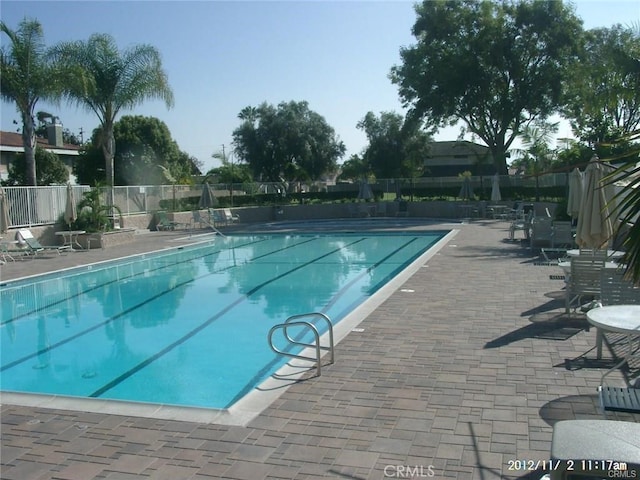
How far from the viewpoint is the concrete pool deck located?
3812 millimetres

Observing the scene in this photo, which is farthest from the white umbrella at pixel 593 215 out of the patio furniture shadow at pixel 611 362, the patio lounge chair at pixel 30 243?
the patio lounge chair at pixel 30 243

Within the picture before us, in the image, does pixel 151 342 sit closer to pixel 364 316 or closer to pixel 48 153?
pixel 364 316

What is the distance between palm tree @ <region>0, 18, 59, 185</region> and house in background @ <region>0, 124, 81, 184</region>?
12.8 metres

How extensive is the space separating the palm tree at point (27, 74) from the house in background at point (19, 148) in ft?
41.9

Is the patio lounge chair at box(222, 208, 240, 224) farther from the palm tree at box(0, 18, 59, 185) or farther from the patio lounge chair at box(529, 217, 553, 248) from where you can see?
the patio lounge chair at box(529, 217, 553, 248)

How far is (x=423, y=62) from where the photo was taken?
32594mm

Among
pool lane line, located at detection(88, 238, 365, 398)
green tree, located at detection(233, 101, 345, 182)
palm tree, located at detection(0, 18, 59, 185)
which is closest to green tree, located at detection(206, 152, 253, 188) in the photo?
green tree, located at detection(233, 101, 345, 182)

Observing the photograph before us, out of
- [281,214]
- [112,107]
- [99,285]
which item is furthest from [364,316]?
[281,214]

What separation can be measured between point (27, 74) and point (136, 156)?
2025 centimetres

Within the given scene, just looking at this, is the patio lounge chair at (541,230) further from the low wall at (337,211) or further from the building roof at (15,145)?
the building roof at (15,145)

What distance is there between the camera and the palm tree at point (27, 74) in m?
19.6

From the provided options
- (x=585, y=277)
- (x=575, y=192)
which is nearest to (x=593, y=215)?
(x=585, y=277)

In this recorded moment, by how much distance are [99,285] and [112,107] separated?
45.0ft

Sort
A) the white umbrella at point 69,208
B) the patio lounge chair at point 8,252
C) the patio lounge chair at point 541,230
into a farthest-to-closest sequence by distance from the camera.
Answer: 1. the white umbrella at point 69,208
2. the patio lounge chair at point 8,252
3. the patio lounge chair at point 541,230
